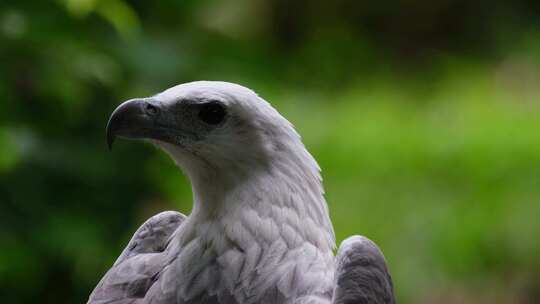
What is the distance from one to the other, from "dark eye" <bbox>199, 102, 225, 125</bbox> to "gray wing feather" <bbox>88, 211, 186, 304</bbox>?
0.44 meters

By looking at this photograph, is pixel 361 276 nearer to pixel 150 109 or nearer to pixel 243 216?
pixel 243 216

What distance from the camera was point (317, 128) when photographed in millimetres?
7547

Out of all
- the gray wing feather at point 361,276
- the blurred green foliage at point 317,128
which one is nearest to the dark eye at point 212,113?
the gray wing feather at point 361,276

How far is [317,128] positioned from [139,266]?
4997 millimetres

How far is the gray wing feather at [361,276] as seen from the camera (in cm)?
219

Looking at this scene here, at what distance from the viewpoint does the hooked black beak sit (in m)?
2.36

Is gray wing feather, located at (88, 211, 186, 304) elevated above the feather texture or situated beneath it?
situated beneath

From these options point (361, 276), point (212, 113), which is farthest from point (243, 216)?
point (361, 276)

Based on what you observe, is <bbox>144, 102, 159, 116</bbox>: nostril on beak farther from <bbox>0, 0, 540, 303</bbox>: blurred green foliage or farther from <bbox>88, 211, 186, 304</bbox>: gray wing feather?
<bbox>0, 0, 540, 303</bbox>: blurred green foliage

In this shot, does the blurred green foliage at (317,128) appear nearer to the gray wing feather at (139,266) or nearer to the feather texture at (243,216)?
the gray wing feather at (139,266)

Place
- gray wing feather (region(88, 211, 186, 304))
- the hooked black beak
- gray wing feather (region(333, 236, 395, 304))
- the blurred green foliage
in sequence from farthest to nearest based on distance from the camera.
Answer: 1. the blurred green foliage
2. gray wing feather (region(88, 211, 186, 304))
3. the hooked black beak
4. gray wing feather (region(333, 236, 395, 304))

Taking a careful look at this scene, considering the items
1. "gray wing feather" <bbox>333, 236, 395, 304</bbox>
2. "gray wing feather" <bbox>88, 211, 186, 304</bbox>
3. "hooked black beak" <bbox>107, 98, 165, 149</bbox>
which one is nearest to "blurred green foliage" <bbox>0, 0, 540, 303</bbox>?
"gray wing feather" <bbox>88, 211, 186, 304</bbox>

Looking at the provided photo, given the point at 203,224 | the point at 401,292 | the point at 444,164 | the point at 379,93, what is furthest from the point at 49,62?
the point at 379,93

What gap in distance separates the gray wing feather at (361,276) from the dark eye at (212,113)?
430 mm
